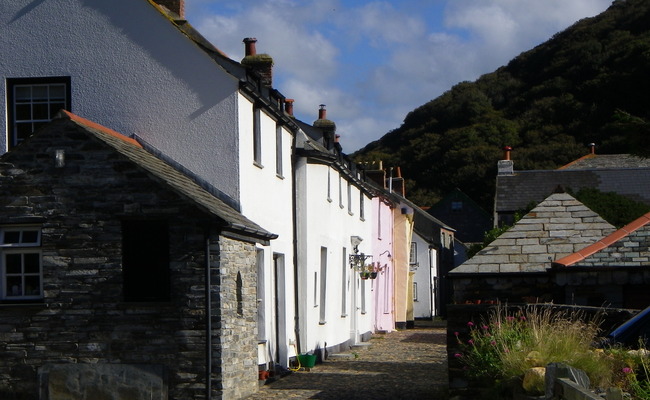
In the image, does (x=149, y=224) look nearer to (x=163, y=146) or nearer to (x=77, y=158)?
(x=77, y=158)

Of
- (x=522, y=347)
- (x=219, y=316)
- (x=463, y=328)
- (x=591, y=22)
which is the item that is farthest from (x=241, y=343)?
(x=591, y=22)

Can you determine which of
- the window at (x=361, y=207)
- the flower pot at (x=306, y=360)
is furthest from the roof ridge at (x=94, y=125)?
the window at (x=361, y=207)

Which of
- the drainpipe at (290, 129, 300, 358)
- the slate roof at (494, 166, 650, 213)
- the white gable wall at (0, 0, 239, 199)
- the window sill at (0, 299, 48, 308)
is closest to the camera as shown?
the window sill at (0, 299, 48, 308)

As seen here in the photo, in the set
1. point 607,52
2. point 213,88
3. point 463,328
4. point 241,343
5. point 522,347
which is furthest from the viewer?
point 607,52

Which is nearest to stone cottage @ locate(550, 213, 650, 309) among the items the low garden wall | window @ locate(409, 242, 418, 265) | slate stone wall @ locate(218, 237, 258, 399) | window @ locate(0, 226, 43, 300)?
the low garden wall

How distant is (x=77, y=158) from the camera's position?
54.2 feet

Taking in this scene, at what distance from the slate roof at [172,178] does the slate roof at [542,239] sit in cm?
410

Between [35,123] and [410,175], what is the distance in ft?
224

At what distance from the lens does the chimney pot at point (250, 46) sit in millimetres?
24547

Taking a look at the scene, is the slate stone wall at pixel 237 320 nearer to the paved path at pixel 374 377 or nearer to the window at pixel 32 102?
the paved path at pixel 374 377

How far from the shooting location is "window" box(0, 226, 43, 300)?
1664 cm

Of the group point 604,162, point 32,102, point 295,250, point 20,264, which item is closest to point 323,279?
point 295,250

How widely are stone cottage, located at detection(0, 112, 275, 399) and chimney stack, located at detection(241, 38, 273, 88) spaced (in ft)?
26.1

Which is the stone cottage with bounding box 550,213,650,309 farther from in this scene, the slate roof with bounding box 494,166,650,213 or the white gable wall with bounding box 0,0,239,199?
the slate roof with bounding box 494,166,650,213
